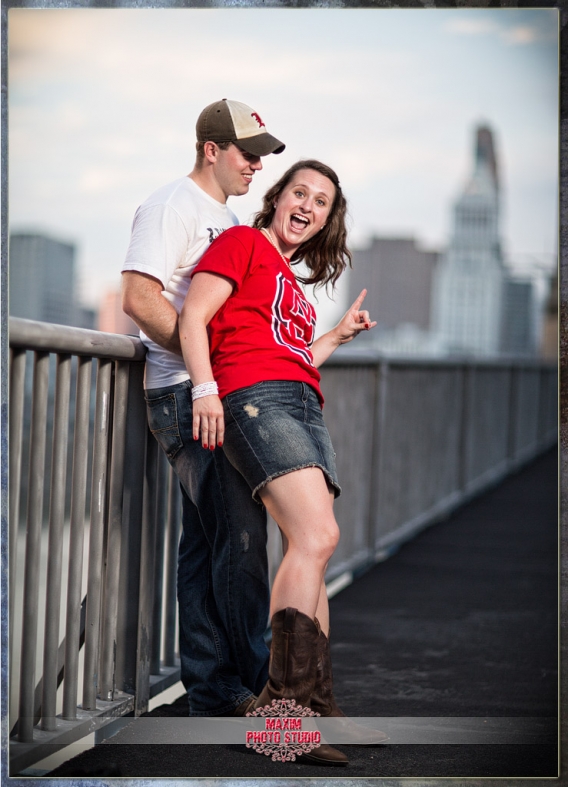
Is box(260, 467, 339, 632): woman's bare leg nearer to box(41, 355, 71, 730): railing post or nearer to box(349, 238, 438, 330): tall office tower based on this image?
box(41, 355, 71, 730): railing post

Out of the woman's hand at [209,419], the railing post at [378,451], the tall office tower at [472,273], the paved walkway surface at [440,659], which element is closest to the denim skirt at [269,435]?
the woman's hand at [209,419]

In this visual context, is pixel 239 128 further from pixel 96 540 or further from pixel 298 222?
pixel 96 540

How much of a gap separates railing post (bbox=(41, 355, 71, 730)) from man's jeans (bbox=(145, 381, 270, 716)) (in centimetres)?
42

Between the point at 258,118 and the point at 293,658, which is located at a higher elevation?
the point at 258,118

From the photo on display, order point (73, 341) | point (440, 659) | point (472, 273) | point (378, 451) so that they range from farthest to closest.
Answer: point (472, 273)
point (378, 451)
point (440, 659)
point (73, 341)

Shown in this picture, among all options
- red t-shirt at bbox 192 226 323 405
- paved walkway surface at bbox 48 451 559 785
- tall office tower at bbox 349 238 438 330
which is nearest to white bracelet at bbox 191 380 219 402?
red t-shirt at bbox 192 226 323 405

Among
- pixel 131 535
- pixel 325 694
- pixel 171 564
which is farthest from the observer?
pixel 171 564

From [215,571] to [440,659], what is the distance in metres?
1.37

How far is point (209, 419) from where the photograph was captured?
271 centimetres

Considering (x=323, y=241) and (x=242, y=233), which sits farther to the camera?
(x=323, y=241)

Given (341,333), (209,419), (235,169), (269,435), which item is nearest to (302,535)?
(269,435)

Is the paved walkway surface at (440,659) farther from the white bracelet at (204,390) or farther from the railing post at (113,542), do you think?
the white bracelet at (204,390)

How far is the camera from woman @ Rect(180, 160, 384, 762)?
8.93 feet

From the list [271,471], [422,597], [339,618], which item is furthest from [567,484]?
[422,597]
